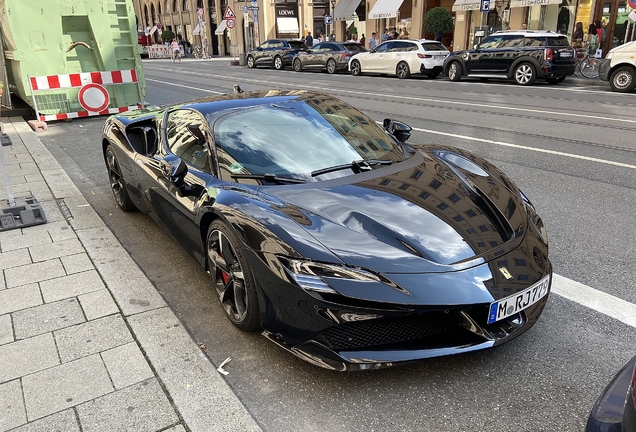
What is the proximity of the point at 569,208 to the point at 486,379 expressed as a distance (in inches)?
118

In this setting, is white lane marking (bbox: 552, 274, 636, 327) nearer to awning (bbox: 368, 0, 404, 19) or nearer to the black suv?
the black suv

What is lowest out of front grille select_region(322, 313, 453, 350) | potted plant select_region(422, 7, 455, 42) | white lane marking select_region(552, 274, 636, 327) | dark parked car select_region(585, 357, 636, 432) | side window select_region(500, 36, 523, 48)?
Result: white lane marking select_region(552, 274, 636, 327)

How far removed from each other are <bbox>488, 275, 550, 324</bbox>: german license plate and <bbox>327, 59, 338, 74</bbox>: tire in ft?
70.8

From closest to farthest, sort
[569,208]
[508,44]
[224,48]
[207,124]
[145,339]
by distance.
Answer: [145,339], [207,124], [569,208], [508,44], [224,48]

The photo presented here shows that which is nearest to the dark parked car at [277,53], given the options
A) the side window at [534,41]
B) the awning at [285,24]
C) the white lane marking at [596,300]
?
the side window at [534,41]

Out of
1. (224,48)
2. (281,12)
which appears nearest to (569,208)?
(281,12)

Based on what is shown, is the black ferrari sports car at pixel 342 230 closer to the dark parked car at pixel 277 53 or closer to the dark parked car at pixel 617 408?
the dark parked car at pixel 617 408

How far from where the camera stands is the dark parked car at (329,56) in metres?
22.7

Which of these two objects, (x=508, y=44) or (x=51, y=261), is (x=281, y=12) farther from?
(x=51, y=261)

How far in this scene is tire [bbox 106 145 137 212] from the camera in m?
5.05

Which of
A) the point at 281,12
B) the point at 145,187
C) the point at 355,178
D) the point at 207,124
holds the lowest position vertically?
the point at 145,187

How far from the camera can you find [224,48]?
5469 cm

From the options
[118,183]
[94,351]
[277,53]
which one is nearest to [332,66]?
[277,53]

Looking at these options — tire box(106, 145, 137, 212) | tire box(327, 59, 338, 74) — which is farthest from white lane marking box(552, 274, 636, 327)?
tire box(327, 59, 338, 74)
